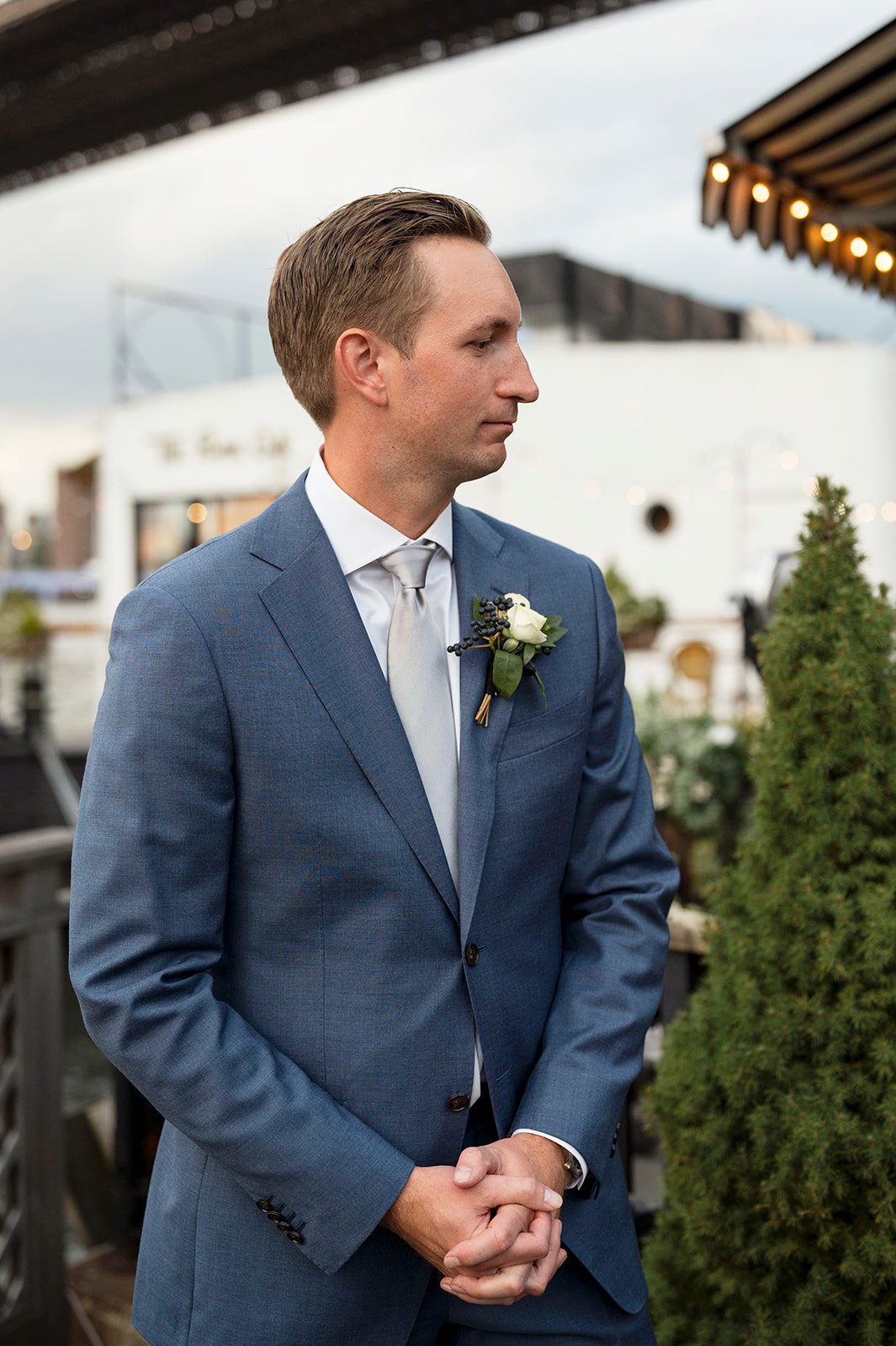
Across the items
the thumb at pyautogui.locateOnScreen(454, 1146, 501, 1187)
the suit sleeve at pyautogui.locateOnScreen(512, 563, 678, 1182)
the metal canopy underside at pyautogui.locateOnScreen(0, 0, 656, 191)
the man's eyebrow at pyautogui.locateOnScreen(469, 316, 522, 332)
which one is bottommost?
the thumb at pyautogui.locateOnScreen(454, 1146, 501, 1187)

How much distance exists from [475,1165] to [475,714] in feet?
1.80

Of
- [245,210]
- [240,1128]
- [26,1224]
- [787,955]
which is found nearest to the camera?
[240,1128]

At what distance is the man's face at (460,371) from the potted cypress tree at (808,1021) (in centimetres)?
69

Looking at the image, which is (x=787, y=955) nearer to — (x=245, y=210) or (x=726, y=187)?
(x=726, y=187)

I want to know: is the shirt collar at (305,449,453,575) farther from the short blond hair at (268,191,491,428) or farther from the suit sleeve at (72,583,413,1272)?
the suit sleeve at (72,583,413,1272)

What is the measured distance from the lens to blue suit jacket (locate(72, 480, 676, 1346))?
1386 mm

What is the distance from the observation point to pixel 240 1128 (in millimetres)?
1365

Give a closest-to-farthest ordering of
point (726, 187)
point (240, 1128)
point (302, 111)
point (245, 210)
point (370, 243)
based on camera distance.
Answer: point (240, 1128) < point (370, 243) < point (726, 187) < point (302, 111) < point (245, 210)

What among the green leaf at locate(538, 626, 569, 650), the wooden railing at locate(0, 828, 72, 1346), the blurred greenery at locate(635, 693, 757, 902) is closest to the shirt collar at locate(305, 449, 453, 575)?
the green leaf at locate(538, 626, 569, 650)

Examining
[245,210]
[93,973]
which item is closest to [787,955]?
[93,973]

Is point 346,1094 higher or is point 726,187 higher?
point 726,187

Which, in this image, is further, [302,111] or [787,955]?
[302,111]

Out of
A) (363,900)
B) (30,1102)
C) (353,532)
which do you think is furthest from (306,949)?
(30,1102)

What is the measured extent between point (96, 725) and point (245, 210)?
2662cm
